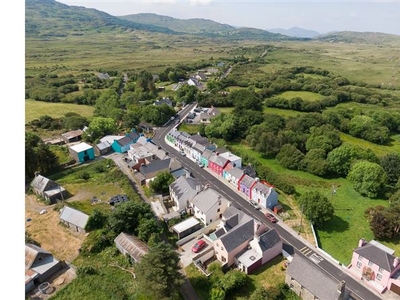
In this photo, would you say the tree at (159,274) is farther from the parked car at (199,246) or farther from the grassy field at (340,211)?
the grassy field at (340,211)

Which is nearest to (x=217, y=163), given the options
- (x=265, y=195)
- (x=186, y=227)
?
(x=265, y=195)

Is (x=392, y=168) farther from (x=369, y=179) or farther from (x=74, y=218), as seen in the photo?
(x=74, y=218)

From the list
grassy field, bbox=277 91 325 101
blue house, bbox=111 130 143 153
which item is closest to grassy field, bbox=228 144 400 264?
blue house, bbox=111 130 143 153

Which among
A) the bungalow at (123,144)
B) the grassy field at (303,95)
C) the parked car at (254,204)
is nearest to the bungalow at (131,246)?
the parked car at (254,204)

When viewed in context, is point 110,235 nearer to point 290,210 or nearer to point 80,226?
point 80,226

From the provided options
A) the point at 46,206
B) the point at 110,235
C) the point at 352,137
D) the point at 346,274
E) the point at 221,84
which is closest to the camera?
the point at 346,274

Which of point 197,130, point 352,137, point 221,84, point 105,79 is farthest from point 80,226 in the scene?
point 105,79

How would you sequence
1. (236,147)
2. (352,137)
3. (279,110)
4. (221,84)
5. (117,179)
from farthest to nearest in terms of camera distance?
(221,84), (279,110), (352,137), (236,147), (117,179)
